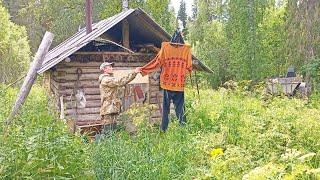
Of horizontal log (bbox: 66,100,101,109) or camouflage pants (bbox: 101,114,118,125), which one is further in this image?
horizontal log (bbox: 66,100,101,109)

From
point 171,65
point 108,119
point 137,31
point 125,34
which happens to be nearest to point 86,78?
point 125,34

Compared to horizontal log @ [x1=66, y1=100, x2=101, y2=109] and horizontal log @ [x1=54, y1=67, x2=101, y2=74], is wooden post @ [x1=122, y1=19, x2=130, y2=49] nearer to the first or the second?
horizontal log @ [x1=54, y1=67, x2=101, y2=74]

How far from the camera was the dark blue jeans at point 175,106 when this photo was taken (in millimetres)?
8672

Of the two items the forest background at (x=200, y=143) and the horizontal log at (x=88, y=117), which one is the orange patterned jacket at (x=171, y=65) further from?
the horizontal log at (x=88, y=117)

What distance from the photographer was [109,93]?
853cm

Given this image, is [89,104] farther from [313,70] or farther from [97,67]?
[313,70]

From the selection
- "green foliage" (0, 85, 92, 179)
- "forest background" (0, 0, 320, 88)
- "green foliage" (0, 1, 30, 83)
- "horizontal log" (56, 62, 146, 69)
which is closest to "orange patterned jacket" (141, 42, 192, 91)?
"horizontal log" (56, 62, 146, 69)

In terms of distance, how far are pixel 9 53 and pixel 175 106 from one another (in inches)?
790

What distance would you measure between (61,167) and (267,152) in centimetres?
285

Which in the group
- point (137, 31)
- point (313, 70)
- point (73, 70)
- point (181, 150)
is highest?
point (137, 31)

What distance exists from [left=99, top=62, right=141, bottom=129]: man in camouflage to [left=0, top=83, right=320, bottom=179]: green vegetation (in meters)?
0.47

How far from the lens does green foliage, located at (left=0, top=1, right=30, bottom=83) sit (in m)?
25.4

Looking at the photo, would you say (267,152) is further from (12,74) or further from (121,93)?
(12,74)

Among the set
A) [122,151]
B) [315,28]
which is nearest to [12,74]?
[315,28]
